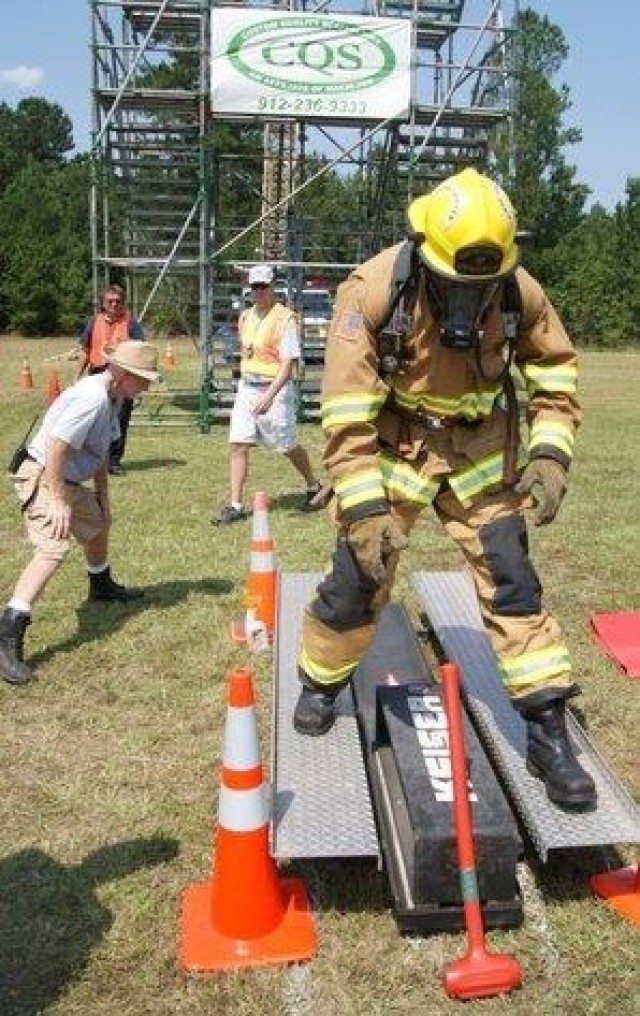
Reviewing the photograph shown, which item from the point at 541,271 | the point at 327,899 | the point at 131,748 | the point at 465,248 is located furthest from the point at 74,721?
the point at 541,271

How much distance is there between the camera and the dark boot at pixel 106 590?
6168 mm

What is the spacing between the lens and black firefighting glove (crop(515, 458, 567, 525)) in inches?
141

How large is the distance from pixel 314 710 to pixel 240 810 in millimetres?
898

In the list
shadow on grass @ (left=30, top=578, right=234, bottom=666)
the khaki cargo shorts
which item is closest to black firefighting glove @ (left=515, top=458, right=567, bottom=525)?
the khaki cargo shorts

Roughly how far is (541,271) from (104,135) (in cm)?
3362

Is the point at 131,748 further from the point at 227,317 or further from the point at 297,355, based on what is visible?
the point at 227,317

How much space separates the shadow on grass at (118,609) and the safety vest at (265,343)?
86.8 inches

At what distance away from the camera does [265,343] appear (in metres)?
8.23

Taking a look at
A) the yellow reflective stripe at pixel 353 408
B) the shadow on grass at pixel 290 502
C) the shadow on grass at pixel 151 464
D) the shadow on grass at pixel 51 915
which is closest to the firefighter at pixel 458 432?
the yellow reflective stripe at pixel 353 408

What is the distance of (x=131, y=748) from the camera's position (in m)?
4.39

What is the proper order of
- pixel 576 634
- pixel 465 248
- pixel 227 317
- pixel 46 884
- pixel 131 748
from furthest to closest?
pixel 227 317
pixel 576 634
pixel 131 748
pixel 46 884
pixel 465 248

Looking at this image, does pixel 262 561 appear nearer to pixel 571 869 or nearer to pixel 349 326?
pixel 349 326

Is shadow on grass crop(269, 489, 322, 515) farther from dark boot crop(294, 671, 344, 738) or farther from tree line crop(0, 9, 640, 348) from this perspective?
tree line crop(0, 9, 640, 348)

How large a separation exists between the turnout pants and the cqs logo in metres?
10.0
